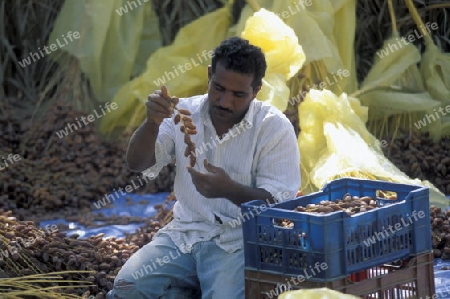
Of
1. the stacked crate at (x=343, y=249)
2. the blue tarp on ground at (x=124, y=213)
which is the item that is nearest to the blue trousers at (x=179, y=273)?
the stacked crate at (x=343, y=249)

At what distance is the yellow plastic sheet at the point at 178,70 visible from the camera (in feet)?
17.9

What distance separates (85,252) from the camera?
12.4 ft

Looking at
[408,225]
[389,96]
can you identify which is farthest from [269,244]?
[389,96]

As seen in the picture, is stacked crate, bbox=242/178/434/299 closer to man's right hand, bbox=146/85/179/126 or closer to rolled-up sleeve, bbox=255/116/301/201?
rolled-up sleeve, bbox=255/116/301/201

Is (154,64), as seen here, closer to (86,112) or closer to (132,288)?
(86,112)

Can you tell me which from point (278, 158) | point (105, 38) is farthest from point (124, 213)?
point (278, 158)

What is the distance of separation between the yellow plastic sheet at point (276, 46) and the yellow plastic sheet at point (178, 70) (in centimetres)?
74

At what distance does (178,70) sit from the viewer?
5469 mm

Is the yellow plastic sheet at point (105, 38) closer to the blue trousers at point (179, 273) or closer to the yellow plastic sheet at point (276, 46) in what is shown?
the yellow plastic sheet at point (276, 46)

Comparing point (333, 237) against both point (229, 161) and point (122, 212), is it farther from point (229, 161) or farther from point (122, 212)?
point (122, 212)

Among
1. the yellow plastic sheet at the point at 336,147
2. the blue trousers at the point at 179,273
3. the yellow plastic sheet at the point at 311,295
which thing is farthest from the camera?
the yellow plastic sheet at the point at 336,147

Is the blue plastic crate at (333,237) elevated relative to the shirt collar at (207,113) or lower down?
lower down

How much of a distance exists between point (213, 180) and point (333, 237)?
42 cm

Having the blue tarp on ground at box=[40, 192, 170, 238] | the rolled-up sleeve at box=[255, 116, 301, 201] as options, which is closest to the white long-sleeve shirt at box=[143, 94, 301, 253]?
the rolled-up sleeve at box=[255, 116, 301, 201]
